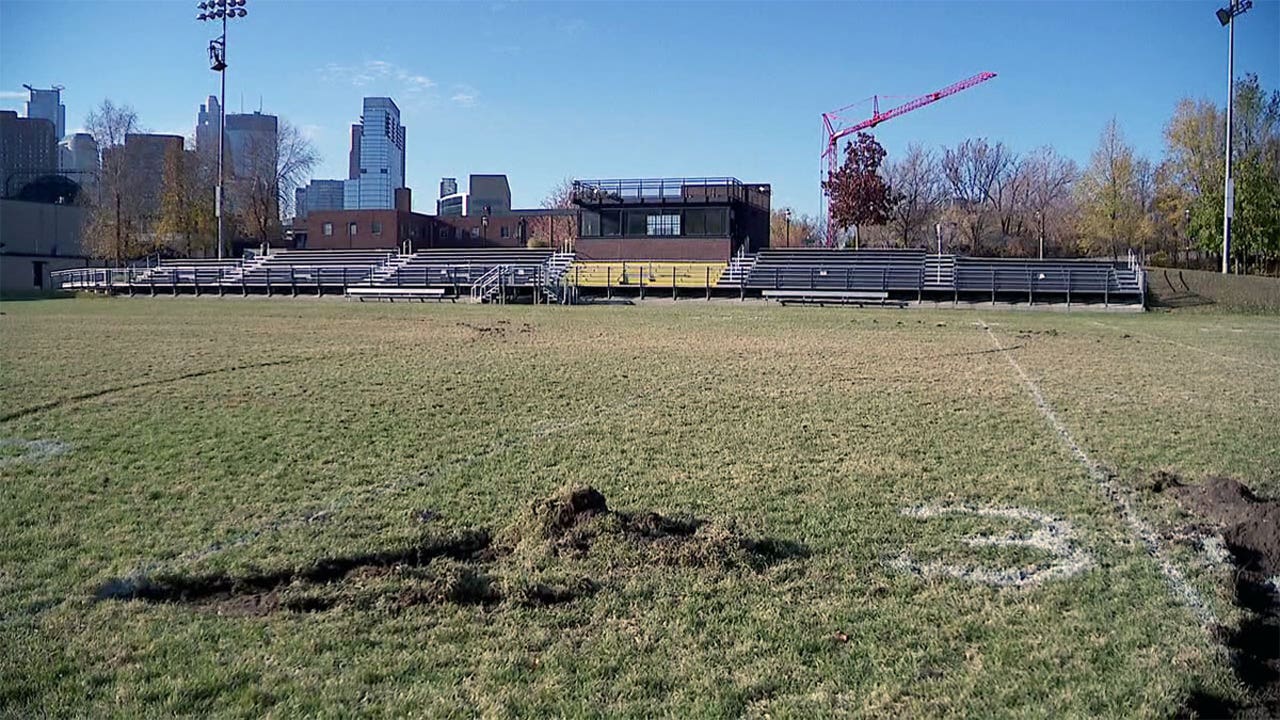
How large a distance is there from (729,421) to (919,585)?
5066 millimetres

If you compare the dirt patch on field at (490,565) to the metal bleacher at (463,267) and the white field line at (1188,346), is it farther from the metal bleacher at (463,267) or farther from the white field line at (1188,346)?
the metal bleacher at (463,267)

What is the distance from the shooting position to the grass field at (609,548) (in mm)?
3617

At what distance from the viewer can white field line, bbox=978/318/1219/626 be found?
4.46 m

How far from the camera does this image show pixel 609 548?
5.19 metres

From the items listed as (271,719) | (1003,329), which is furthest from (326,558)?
(1003,329)

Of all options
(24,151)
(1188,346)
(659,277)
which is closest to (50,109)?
(24,151)

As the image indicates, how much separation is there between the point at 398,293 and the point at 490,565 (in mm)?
40879

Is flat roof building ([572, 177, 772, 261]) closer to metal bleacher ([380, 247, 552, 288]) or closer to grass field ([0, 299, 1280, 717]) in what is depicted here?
metal bleacher ([380, 247, 552, 288])

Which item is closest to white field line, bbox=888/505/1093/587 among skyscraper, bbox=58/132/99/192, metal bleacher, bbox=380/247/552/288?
metal bleacher, bbox=380/247/552/288

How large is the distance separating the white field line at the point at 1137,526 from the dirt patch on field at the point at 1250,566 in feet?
0.61

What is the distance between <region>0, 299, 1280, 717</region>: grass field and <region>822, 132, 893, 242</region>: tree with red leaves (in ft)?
167

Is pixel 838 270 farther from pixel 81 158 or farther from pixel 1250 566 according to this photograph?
pixel 81 158

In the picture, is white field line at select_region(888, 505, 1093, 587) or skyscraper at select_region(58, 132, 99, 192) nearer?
white field line at select_region(888, 505, 1093, 587)

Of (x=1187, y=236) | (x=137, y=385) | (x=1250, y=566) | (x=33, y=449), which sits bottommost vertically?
(x=1250, y=566)
